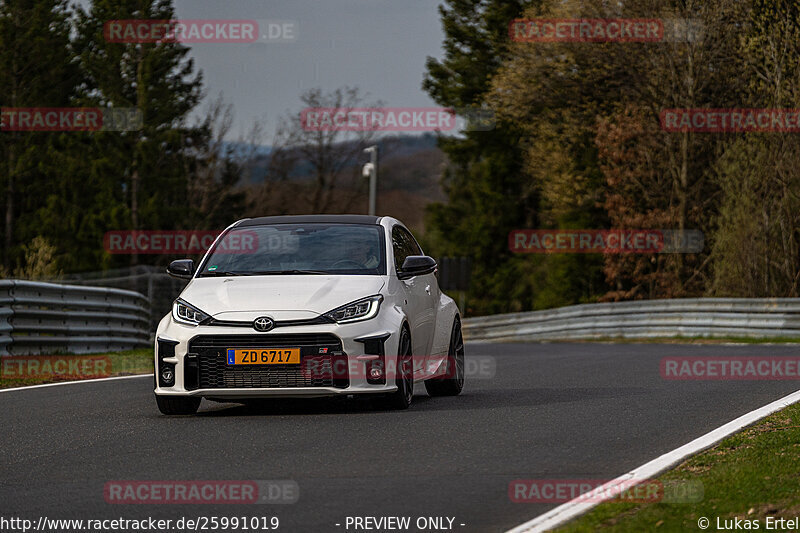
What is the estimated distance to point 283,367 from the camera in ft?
32.9

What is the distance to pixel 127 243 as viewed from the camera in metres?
51.3

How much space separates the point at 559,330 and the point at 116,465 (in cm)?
2818

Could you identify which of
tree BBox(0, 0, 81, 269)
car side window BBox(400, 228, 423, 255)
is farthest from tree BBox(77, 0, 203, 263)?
car side window BBox(400, 228, 423, 255)

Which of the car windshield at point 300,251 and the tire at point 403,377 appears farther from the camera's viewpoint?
the car windshield at point 300,251

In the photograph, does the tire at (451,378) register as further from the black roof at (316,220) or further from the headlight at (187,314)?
the headlight at (187,314)

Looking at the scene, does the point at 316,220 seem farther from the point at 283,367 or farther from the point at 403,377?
the point at 283,367

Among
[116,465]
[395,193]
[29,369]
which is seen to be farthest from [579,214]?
[395,193]

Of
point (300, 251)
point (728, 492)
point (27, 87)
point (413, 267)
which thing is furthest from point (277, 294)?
point (27, 87)

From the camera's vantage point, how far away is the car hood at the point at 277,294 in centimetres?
1018

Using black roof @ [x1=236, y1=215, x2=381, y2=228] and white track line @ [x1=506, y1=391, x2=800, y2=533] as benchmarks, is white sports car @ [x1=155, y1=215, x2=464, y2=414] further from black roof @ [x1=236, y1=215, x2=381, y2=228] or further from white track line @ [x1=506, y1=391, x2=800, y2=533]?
white track line @ [x1=506, y1=391, x2=800, y2=533]

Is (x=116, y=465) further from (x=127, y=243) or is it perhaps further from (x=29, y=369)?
(x=127, y=243)

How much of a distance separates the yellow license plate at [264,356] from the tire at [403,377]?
0.88 metres

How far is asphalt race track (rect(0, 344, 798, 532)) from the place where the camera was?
6555 millimetres

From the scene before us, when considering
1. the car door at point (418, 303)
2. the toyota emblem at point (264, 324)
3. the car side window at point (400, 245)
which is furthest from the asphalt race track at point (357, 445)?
the car side window at point (400, 245)
